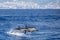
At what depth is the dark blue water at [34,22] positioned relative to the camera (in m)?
3.60

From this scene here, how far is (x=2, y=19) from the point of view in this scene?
3.59 meters

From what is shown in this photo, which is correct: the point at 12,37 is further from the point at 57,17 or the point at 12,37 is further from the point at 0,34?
the point at 57,17

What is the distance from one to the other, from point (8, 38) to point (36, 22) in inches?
20.9

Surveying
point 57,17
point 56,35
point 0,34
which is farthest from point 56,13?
point 0,34

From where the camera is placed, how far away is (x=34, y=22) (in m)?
3.68

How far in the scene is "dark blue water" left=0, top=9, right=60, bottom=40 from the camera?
11.8ft

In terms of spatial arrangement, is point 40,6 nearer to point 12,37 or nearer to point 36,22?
point 36,22

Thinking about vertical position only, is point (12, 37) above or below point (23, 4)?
below

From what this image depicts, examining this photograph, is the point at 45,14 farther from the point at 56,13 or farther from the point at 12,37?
the point at 12,37

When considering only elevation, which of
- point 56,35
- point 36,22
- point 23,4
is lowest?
point 56,35

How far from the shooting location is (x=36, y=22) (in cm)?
369

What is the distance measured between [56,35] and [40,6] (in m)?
0.53

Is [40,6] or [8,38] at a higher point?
[40,6]

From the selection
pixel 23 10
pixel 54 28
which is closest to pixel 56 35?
pixel 54 28
